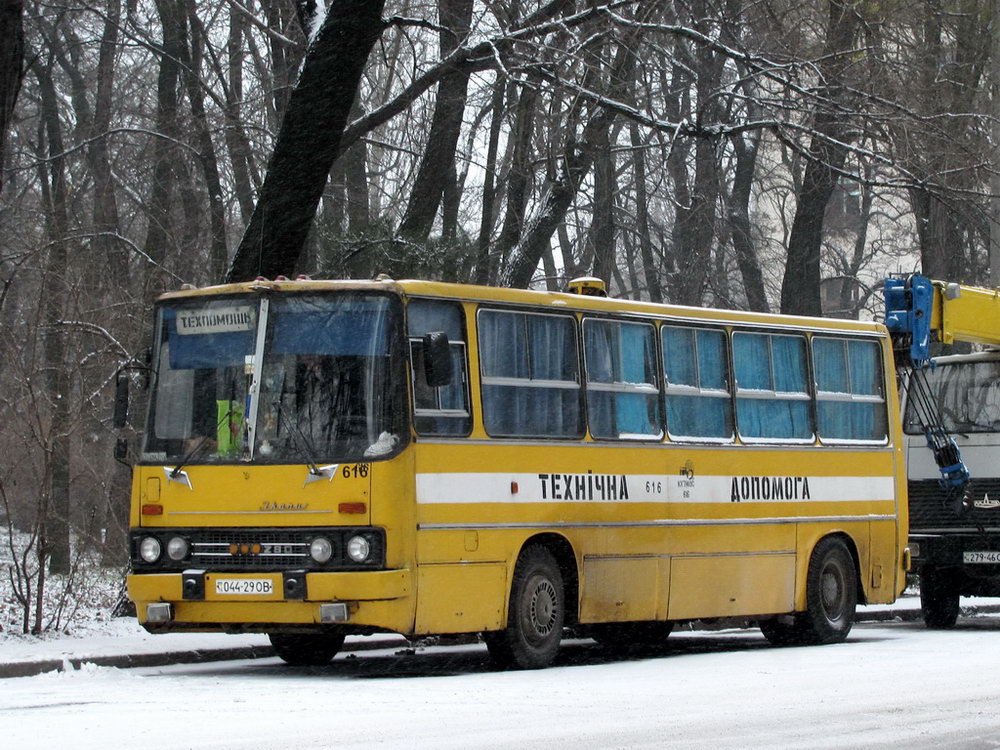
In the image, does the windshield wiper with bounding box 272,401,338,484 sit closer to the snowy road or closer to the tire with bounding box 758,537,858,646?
the snowy road

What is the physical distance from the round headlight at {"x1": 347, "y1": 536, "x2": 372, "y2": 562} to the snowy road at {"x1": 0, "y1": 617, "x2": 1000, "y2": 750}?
35.3 inches

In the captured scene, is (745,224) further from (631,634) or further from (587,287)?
(587,287)

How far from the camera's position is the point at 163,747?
935 cm

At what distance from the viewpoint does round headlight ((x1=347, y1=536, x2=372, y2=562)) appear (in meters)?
13.2

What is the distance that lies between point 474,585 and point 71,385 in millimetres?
5412

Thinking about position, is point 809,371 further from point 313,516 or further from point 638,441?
point 313,516

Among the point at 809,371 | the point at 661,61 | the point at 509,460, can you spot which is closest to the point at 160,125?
the point at 661,61

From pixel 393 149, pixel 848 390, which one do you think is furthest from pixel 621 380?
pixel 393 149

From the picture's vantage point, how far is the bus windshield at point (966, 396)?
66.2ft

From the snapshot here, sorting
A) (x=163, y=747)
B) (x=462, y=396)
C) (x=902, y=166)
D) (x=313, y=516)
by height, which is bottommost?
(x=163, y=747)

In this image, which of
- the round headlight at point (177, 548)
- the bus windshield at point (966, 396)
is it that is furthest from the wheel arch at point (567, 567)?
the bus windshield at point (966, 396)

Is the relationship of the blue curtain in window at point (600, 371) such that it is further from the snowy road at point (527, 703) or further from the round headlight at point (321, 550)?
the round headlight at point (321, 550)

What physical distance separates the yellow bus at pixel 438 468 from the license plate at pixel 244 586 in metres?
0.02

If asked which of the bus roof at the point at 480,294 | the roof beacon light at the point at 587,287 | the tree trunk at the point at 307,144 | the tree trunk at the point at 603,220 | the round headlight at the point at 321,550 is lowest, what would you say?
the round headlight at the point at 321,550
